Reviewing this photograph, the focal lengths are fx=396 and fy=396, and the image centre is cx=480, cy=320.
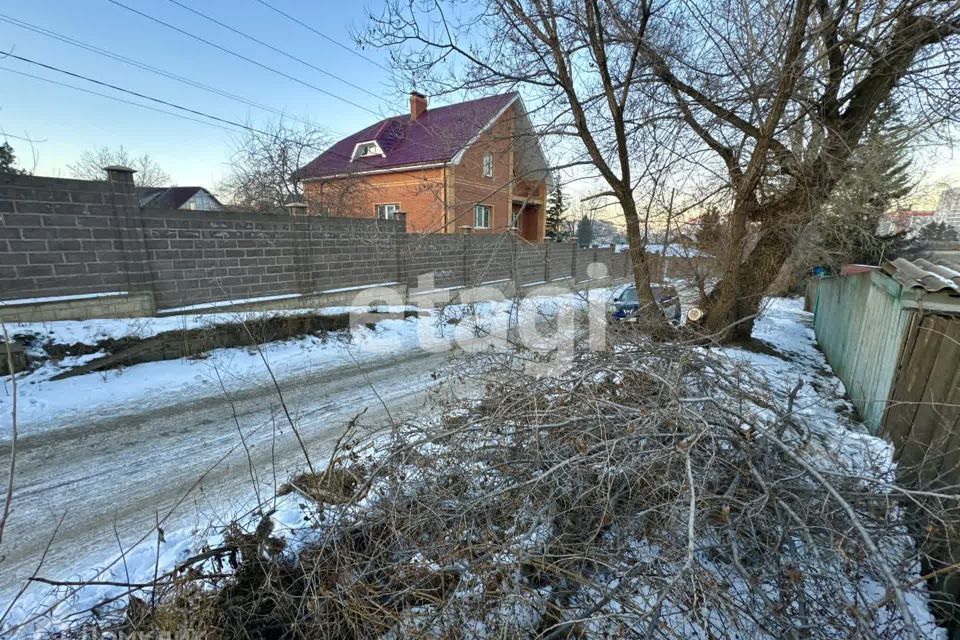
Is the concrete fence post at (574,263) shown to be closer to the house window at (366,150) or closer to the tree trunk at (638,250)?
the house window at (366,150)

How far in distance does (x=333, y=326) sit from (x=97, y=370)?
3355 mm

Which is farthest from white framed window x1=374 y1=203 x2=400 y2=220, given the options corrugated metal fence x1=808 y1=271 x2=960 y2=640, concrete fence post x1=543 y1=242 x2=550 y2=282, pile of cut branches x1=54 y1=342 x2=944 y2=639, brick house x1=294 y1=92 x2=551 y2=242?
pile of cut branches x1=54 y1=342 x2=944 y2=639

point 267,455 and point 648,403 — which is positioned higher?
point 648,403

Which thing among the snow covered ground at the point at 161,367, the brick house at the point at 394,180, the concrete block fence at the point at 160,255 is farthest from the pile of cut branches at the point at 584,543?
the brick house at the point at 394,180

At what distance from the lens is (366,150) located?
62.2 ft

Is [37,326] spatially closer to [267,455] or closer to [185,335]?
[185,335]

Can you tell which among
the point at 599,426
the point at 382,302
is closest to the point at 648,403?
the point at 599,426

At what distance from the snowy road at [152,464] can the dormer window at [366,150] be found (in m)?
16.2

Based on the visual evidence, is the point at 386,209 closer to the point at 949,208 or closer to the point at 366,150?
the point at 366,150

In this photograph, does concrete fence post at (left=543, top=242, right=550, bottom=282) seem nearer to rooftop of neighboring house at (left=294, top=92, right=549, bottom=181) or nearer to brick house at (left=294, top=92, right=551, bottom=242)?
brick house at (left=294, top=92, right=551, bottom=242)

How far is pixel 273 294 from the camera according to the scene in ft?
25.1

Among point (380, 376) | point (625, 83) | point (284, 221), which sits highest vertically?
point (625, 83)

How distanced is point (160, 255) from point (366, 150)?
14.7 m

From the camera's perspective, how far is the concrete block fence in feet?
16.4
